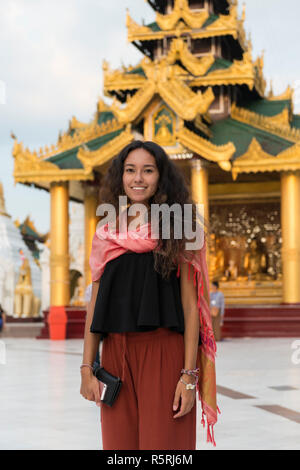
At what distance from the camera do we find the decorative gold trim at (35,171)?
16812 mm

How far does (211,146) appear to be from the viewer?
15.4 m

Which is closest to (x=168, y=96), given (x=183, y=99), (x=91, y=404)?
(x=183, y=99)

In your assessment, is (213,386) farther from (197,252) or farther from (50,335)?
(50,335)

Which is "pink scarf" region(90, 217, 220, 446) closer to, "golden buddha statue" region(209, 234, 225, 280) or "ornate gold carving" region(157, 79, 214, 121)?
"ornate gold carving" region(157, 79, 214, 121)

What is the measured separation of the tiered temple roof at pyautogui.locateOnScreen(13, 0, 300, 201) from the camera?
1573 cm

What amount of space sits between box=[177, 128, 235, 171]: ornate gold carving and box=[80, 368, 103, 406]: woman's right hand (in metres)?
12.7

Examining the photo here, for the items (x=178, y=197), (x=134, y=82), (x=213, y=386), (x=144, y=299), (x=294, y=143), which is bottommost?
(x=213, y=386)

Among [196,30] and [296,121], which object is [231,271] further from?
[196,30]

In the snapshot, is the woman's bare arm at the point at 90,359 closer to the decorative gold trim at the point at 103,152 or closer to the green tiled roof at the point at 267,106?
the decorative gold trim at the point at 103,152

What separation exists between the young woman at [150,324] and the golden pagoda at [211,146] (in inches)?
467

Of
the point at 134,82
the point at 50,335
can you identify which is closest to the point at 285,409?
the point at 50,335

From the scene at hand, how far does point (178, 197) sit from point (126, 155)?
0.28m

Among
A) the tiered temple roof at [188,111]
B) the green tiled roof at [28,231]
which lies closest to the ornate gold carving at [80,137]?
the tiered temple roof at [188,111]

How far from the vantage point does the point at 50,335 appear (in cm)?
1692
